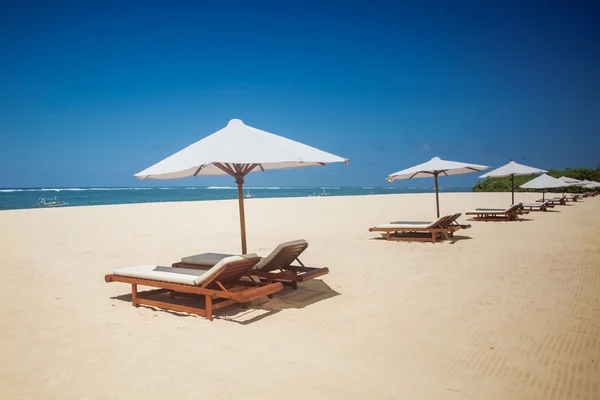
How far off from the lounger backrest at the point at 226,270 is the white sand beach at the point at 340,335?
1.67ft

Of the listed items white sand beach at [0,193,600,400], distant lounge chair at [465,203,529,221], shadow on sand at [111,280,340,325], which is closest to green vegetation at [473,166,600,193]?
distant lounge chair at [465,203,529,221]

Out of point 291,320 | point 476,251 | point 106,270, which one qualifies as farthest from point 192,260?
point 476,251

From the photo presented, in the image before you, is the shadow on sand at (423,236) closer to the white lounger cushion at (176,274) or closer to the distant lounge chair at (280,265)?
the distant lounge chair at (280,265)

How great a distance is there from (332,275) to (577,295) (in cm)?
385

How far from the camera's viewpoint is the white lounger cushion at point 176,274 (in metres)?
5.62

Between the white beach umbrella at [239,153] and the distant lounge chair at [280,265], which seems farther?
the distant lounge chair at [280,265]

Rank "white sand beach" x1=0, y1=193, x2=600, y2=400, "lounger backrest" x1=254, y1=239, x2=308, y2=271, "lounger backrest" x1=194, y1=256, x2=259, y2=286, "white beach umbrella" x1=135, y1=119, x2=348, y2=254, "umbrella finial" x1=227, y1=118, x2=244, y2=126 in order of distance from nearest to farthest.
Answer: "white sand beach" x1=0, y1=193, x2=600, y2=400
"lounger backrest" x1=194, y1=256, x2=259, y2=286
"white beach umbrella" x1=135, y1=119, x2=348, y2=254
"lounger backrest" x1=254, y1=239, x2=308, y2=271
"umbrella finial" x1=227, y1=118, x2=244, y2=126

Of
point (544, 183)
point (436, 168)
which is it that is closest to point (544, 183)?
point (544, 183)

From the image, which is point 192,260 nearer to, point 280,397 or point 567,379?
point 280,397

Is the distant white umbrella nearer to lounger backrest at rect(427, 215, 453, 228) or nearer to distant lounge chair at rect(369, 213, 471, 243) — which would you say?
distant lounge chair at rect(369, 213, 471, 243)

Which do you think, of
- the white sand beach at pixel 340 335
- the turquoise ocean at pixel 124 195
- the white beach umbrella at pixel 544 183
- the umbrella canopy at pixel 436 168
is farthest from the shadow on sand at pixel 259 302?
the turquoise ocean at pixel 124 195

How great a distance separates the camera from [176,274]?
607cm

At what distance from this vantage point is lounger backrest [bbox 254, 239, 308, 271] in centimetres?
633

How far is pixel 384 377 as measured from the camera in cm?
378
